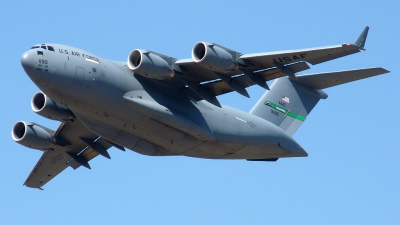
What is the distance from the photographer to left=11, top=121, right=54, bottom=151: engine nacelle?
1975cm

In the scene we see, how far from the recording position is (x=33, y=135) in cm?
1978

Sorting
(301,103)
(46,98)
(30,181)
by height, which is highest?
(301,103)

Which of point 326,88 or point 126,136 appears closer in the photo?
point 126,136

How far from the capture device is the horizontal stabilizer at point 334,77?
680 inches

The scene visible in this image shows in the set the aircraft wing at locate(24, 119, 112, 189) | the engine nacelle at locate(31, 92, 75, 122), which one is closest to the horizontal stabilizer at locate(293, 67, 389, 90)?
the aircraft wing at locate(24, 119, 112, 189)

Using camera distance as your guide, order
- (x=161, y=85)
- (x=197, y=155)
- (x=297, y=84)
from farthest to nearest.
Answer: (x=297, y=84), (x=197, y=155), (x=161, y=85)

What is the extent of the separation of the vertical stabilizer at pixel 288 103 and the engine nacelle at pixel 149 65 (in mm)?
4150

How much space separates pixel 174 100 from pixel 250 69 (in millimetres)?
1812

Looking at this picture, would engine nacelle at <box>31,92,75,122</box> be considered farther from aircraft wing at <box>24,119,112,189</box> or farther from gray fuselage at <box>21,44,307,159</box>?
gray fuselage at <box>21,44,307,159</box>

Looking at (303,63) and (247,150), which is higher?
(303,63)

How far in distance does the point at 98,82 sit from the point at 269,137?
4.69 metres

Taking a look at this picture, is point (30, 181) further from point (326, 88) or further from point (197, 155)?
point (326, 88)

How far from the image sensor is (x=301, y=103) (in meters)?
20.7

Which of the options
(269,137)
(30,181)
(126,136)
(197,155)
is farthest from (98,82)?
(30,181)
